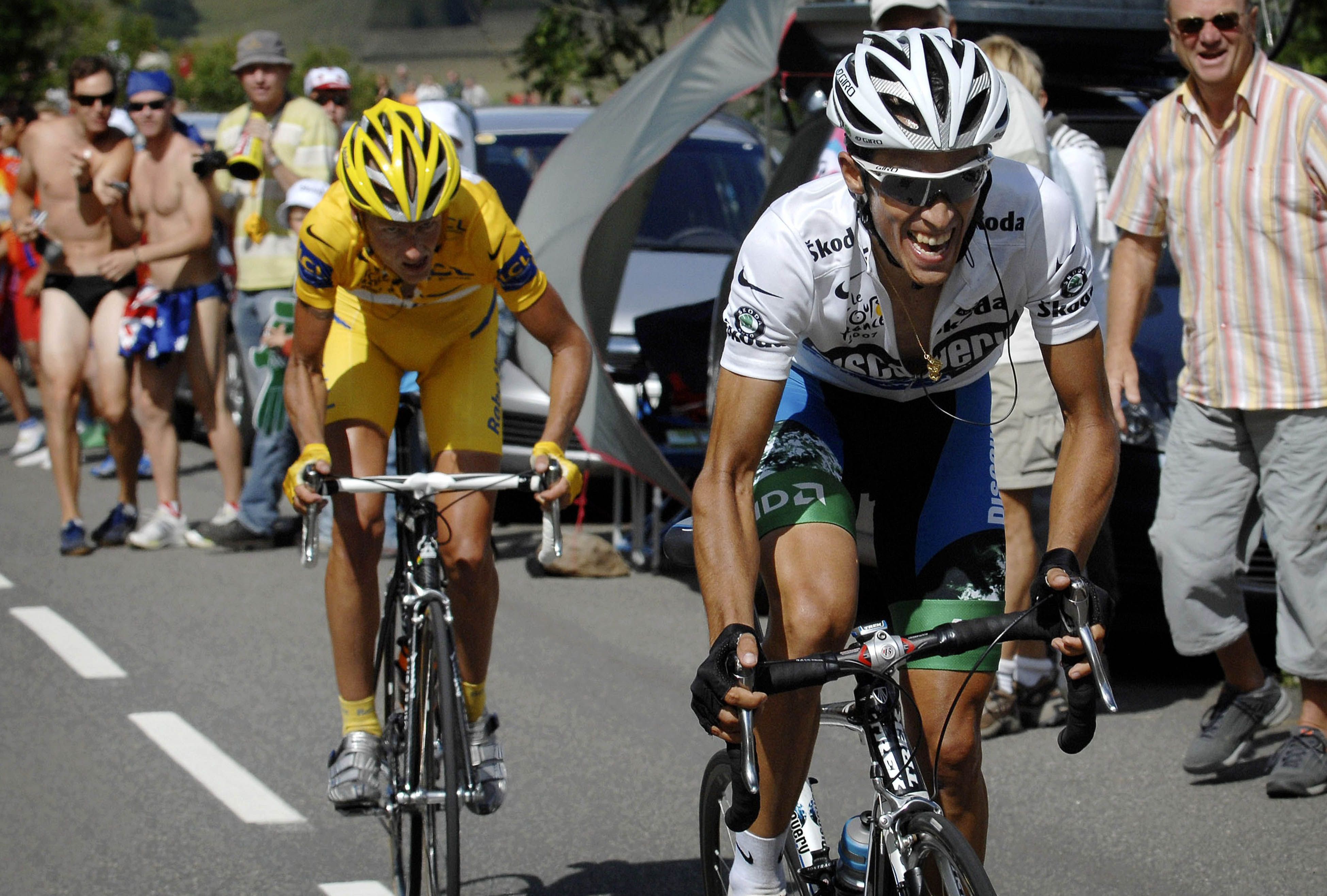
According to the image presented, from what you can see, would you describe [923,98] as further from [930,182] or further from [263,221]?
[263,221]

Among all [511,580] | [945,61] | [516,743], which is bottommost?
[511,580]

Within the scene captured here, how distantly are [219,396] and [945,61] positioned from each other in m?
7.30

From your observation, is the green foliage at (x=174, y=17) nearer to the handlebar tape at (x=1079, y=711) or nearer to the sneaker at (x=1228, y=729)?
the sneaker at (x=1228, y=729)

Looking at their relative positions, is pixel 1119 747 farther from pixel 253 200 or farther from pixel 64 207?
pixel 64 207

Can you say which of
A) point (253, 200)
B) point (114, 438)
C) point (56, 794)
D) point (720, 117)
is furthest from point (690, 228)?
point (56, 794)

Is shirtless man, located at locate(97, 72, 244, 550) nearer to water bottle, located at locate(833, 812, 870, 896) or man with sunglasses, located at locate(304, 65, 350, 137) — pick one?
man with sunglasses, located at locate(304, 65, 350, 137)

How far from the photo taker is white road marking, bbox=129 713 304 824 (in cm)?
517

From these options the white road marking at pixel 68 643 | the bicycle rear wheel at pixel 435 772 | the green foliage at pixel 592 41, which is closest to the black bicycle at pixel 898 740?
the bicycle rear wheel at pixel 435 772

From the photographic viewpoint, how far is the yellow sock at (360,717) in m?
4.52

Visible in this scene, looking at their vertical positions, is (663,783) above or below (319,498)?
below

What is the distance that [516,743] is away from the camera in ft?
19.2

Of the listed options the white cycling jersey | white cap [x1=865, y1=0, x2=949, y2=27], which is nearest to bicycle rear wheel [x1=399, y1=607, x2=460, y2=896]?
the white cycling jersey

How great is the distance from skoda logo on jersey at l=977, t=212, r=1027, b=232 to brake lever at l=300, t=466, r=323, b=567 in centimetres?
183

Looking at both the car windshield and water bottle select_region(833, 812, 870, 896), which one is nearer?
water bottle select_region(833, 812, 870, 896)
